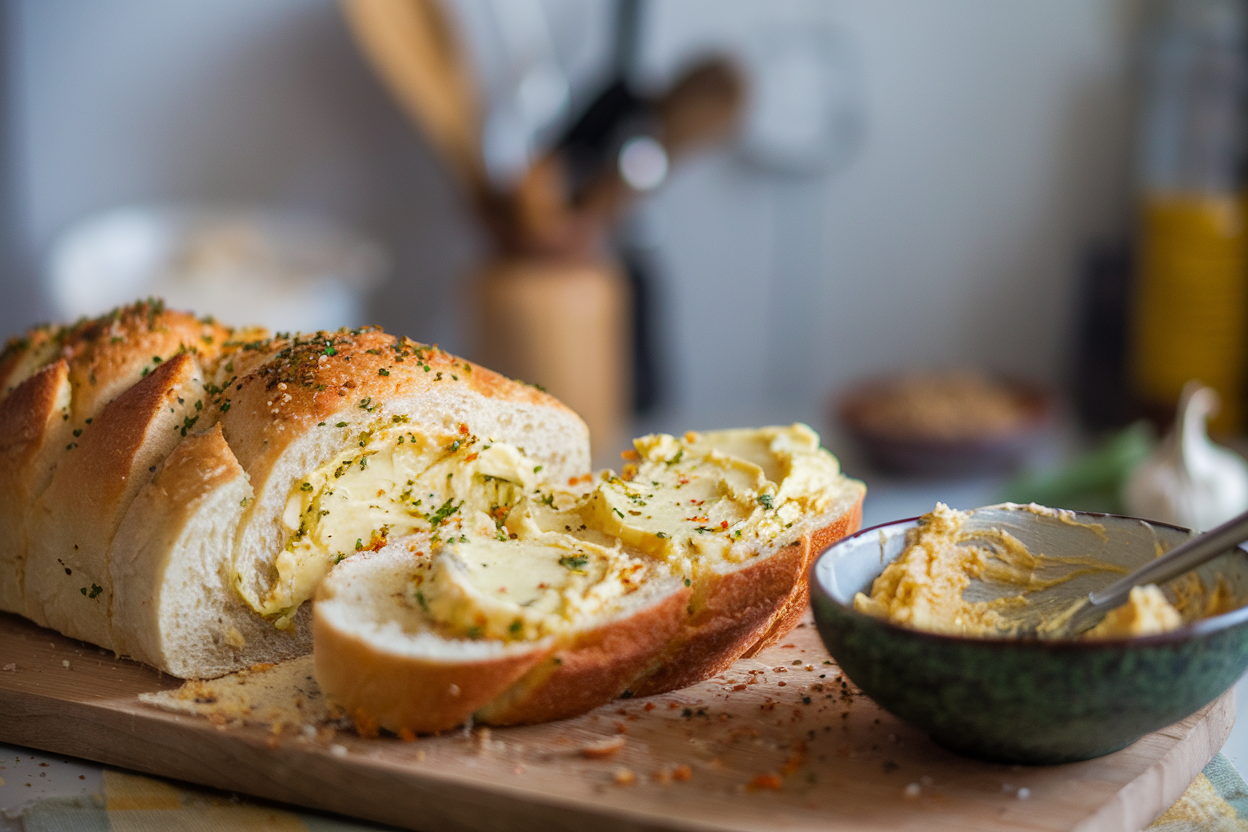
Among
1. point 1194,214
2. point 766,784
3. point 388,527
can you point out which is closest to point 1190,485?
point 1194,214

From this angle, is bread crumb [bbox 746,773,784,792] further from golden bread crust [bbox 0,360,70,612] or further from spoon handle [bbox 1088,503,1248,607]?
golden bread crust [bbox 0,360,70,612]

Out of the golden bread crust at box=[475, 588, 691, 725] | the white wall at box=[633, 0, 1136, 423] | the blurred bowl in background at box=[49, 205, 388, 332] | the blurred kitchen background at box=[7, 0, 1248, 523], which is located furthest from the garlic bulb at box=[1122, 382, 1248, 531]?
the blurred bowl in background at box=[49, 205, 388, 332]

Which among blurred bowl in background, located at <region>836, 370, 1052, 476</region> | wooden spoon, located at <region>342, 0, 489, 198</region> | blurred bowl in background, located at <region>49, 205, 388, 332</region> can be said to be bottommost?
blurred bowl in background, located at <region>836, 370, 1052, 476</region>

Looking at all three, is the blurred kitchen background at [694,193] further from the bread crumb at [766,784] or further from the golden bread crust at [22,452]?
the bread crumb at [766,784]

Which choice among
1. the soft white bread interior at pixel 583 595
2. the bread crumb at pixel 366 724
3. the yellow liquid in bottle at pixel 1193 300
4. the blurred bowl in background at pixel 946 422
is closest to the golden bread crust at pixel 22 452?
the soft white bread interior at pixel 583 595

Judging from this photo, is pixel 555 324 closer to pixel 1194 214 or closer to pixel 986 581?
pixel 1194 214

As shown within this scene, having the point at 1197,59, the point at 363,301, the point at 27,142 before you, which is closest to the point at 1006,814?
the point at 1197,59
